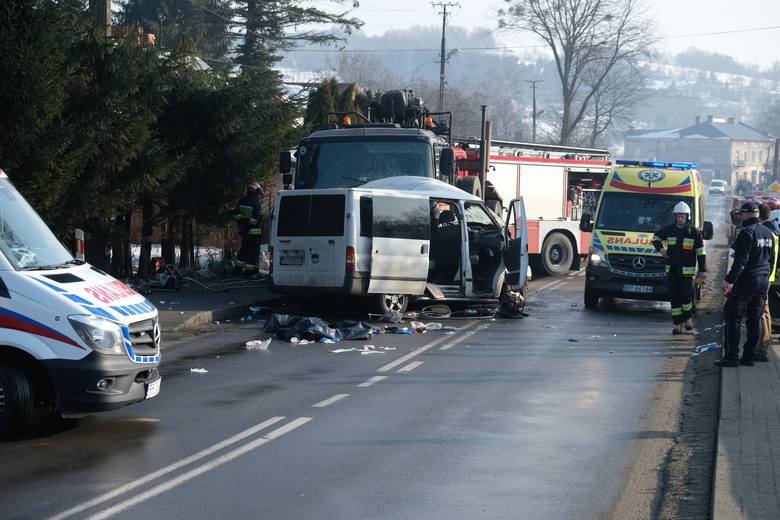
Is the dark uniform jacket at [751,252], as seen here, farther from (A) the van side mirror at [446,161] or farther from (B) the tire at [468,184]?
(B) the tire at [468,184]

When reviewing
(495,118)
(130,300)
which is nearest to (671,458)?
(130,300)

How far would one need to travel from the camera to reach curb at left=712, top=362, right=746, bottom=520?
6.43m

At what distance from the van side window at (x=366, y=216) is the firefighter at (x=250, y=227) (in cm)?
493

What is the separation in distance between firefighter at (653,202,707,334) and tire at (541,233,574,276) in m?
10.4

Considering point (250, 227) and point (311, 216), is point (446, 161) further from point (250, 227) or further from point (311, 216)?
point (250, 227)

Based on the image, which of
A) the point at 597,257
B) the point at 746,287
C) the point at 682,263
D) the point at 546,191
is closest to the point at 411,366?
the point at 746,287

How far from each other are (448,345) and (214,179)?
8439mm

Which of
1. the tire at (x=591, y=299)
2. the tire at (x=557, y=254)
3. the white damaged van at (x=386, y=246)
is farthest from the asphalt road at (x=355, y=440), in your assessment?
the tire at (x=557, y=254)

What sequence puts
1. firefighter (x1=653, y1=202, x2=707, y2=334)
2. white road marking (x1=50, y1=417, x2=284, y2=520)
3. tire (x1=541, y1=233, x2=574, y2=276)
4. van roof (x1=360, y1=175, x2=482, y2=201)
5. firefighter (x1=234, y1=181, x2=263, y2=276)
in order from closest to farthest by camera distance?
1. white road marking (x1=50, y1=417, x2=284, y2=520)
2. firefighter (x1=653, y1=202, x2=707, y2=334)
3. van roof (x1=360, y1=175, x2=482, y2=201)
4. firefighter (x1=234, y1=181, x2=263, y2=276)
5. tire (x1=541, y1=233, x2=574, y2=276)

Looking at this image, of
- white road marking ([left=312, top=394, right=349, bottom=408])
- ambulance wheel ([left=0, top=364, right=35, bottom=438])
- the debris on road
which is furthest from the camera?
the debris on road

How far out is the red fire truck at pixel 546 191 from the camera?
25.9 m

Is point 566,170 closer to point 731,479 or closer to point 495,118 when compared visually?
point 731,479

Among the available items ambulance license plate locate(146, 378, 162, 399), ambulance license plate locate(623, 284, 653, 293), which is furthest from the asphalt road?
ambulance license plate locate(623, 284, 653, 293)

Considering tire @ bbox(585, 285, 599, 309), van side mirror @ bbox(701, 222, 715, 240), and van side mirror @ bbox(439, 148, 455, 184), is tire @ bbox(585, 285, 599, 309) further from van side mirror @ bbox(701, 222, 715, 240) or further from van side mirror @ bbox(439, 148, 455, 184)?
van side mirror @ bbox(439, 148, 455, 184)
